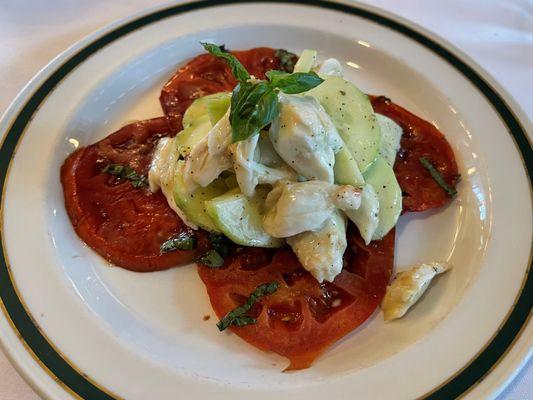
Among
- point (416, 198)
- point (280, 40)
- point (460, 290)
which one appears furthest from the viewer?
point (280, 40)

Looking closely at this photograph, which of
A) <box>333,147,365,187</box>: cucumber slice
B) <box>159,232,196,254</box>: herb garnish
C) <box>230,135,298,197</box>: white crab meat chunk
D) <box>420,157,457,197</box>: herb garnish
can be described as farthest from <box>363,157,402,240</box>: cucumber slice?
<box>159,232,196,254</box>: herb garnish

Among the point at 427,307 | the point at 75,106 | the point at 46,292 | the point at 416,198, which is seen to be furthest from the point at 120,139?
the point at 427,307

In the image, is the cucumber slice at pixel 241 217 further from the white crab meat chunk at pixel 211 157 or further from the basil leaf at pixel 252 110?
the basil leaf at pixel 252 110

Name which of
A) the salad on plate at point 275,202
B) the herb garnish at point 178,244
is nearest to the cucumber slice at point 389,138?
the salad on plate at point 275,202

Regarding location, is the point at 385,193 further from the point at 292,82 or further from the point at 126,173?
the point at 126,173

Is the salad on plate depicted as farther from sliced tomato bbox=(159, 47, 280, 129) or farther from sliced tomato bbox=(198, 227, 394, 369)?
sliced tomato bbox=(159, 47, 280, 129)

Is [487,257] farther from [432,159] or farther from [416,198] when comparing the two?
[432,159]
